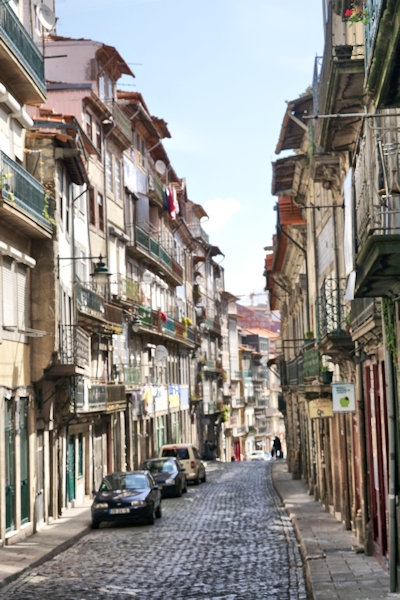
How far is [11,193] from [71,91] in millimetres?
16413

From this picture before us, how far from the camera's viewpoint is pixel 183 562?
18.9 m

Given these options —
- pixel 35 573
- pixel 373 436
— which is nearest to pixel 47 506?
pixel 35 573

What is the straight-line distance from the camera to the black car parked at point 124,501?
25.3 meters

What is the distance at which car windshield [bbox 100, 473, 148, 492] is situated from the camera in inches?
1026

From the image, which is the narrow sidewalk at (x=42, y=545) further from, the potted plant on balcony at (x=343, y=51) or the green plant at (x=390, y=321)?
the potted plant on balcony at (x=343, y=51)

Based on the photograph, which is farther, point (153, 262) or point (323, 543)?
point (153, 262)

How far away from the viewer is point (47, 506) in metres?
27.1

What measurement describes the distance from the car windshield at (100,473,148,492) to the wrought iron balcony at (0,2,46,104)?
922 centimetres

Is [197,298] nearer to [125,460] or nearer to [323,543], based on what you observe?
[125,460]

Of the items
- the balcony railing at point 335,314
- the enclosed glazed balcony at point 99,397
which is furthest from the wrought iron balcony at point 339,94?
the enclosed glazed balcony at point 99,397

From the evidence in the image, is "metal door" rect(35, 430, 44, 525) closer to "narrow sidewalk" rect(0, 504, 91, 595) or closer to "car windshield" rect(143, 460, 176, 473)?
"narrow sidewalk" rect(0, 504, 91, 595)

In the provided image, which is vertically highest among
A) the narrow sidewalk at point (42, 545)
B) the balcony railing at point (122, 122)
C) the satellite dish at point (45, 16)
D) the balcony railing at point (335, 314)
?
the balcony railing at point (122, 122)

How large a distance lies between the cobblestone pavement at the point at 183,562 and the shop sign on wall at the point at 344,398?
2726mm

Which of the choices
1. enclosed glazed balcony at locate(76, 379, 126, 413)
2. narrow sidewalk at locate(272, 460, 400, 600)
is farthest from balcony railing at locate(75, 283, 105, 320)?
narrow sidewalk at locate(272, 460, 400, 600)
